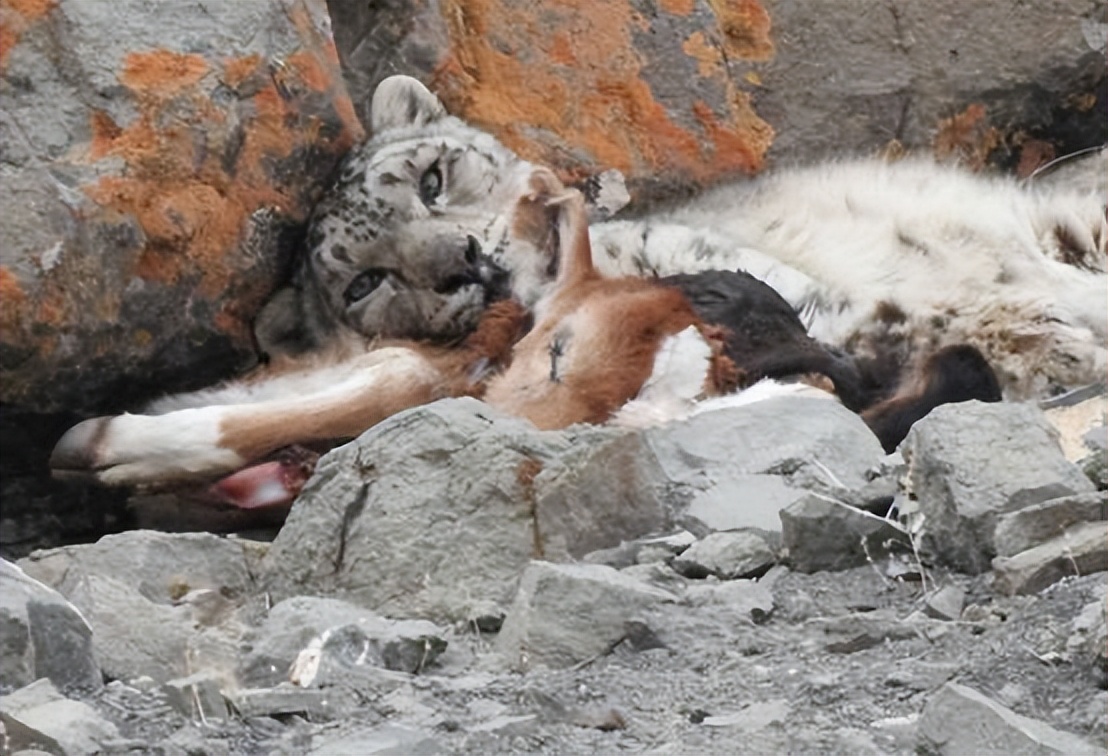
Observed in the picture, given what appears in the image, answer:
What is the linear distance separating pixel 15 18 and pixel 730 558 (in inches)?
98.2

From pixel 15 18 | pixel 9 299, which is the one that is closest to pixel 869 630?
pixel 9 299

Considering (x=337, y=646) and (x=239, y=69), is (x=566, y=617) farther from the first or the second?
(x=239, y=69)

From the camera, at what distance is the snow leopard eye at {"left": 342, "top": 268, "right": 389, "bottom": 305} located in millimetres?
5477

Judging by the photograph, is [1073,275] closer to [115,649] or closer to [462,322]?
[462,322]

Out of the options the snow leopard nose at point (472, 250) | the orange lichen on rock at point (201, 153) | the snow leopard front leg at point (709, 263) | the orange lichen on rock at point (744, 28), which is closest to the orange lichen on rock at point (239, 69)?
the orange lichen on rock at point (201, 153)

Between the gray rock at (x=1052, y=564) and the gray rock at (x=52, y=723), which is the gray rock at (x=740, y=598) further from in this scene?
the gray rock at (x=52, y=723)

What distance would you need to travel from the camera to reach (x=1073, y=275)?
18.0 ft

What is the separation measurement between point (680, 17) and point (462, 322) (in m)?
1.18

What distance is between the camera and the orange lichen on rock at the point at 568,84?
6.06m

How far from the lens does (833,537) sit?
3.31m

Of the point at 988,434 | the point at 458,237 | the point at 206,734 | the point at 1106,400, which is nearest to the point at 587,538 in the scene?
the point at 988,434

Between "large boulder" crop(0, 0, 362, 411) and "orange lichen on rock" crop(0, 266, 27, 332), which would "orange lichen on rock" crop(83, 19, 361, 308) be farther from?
"orange lichen on rock" crop(0, 266, 27, 332)

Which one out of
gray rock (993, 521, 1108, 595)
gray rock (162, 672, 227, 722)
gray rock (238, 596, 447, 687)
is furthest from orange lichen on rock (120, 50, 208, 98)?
gray rock (993, 521, 1108, 595)

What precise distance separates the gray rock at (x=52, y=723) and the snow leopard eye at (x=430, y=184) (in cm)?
292
